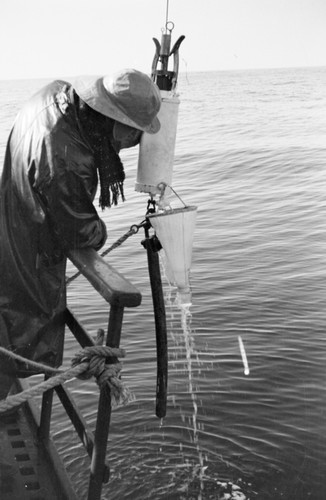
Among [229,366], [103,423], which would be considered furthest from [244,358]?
[103,423]

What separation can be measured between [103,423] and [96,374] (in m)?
0.27

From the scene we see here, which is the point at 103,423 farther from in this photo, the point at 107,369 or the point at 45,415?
the point at 45,415

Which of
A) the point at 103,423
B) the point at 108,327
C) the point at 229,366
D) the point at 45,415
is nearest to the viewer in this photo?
the point at 108,327

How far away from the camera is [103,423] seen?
3047 mm

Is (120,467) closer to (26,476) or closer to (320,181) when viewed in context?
(26,476)

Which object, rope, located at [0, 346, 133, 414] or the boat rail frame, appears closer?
the boat rail frame

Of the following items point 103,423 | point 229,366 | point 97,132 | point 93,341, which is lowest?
point 229,366

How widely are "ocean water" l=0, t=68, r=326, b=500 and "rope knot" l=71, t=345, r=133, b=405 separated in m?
1.77

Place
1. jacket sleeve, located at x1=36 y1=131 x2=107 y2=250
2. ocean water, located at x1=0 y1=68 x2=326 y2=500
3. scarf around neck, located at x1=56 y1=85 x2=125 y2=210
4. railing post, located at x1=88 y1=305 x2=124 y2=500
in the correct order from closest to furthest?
railing post, located at x1=88 y1=305 x2=124 y2=500 < jacket sleeve, located at x1=36 y1=131 x2=107 y2=250 < scarf around neck, located at x1=56 y1=85 x2=125 y2=210 < ocean water, located at x1=0 y1=68 x2=326 y2=500

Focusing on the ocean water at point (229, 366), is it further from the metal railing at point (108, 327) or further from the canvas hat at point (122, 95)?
the canvas hat at point (122, 95)

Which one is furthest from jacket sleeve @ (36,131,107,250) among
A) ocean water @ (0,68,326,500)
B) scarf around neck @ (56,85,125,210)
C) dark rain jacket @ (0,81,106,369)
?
ocean water @ (0,68,326,500)

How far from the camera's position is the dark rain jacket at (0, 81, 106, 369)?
312 centimetres

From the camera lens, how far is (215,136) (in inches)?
1096

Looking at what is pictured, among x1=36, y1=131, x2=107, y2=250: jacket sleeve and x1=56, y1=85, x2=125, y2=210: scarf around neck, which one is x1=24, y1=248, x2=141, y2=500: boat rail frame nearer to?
x1=36, y1=131, x2=107, y2=250: jacket sleeve
